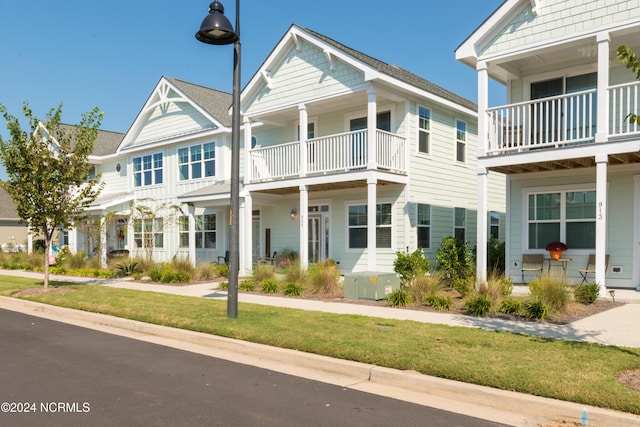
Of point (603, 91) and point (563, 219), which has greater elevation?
point (603, 91)

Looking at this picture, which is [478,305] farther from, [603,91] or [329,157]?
[329,157]

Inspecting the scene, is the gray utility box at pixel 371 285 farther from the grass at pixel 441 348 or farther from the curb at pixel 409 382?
the curb at pixel 409 382

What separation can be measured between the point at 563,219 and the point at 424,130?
597cm

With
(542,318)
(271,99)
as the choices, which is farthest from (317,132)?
(542,318)

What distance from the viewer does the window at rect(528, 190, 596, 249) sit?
14.3m

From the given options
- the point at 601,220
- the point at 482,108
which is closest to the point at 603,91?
the point at 482,108

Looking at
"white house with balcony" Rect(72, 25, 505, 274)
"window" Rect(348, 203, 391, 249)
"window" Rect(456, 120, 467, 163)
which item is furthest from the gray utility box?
"window" Rect(456, 120, 467, 163)

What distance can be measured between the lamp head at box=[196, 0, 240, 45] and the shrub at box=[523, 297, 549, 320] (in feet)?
24.1

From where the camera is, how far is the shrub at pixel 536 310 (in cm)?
977

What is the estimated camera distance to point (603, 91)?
39.7ft

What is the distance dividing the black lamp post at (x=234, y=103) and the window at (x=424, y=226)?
9823 mm

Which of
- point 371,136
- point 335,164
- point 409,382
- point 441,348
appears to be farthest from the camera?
point 335,164

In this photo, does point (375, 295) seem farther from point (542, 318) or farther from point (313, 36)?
point (313, 36)

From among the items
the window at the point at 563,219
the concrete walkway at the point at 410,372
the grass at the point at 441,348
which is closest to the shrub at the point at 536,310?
the concrete walkway at the point at 410,372
